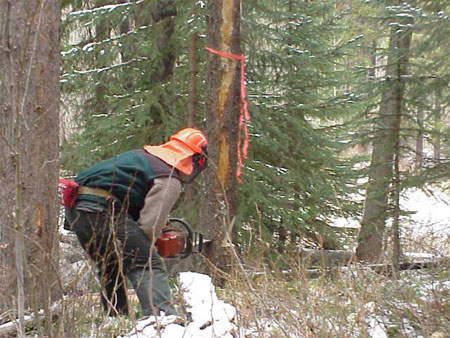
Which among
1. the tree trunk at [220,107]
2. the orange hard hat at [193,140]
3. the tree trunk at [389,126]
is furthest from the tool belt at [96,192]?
the tree trunk at [389,126]

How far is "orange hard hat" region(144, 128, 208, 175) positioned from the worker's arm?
23 cm

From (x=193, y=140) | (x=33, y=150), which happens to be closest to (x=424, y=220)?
(x=193, y=140)

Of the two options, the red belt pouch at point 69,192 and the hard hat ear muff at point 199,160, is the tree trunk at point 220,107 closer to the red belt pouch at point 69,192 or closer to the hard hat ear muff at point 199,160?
the hard hat ear muff at point 199,160

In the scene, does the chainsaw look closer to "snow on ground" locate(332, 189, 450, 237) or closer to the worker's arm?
the worker's arm

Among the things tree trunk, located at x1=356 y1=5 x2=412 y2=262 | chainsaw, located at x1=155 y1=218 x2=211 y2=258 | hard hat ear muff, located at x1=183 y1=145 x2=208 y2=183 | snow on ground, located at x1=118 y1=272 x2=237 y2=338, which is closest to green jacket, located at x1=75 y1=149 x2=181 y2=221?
hard hat ear muff, located at x1=183 y1=145 x2=208 y2=183

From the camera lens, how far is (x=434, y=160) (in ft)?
28.9

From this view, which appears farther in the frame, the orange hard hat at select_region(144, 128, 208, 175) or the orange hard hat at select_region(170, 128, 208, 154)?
the orange hard hat at select_region(170, 128, 208, 154)

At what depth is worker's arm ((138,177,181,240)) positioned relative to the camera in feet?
16.0

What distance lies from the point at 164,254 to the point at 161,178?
2.42ft

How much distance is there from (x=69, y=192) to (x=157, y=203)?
2.79 feet

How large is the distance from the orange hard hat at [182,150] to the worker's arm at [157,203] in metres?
0.23

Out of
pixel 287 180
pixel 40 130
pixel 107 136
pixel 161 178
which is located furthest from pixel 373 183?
pixel 40 130

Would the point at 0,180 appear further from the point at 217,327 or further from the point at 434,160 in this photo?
the point at 434,160

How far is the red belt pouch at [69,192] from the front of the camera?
202 inches
